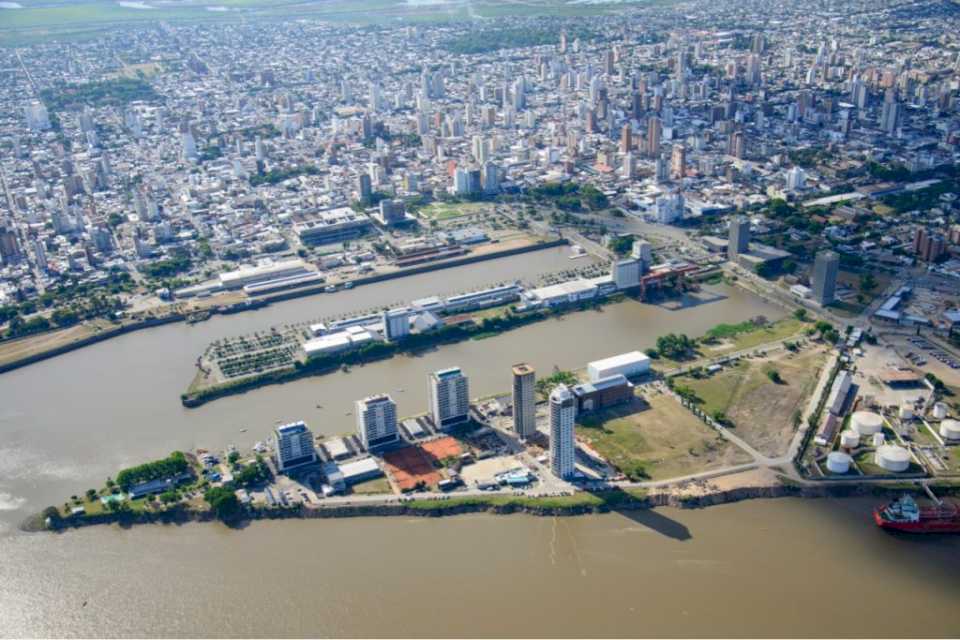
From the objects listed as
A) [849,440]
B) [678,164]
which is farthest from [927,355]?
[678,164]

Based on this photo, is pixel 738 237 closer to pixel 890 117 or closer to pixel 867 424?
pixel 867 424

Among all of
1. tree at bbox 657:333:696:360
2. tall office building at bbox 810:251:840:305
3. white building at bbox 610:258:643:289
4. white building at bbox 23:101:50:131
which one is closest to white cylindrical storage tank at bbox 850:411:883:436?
tree at bbox 657:333:696:360

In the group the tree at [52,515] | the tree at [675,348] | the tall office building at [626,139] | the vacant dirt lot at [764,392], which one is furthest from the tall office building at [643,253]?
the tree at [52,515]

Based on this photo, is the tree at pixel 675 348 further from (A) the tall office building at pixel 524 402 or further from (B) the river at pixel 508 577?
(B) the river at pixel 508 577

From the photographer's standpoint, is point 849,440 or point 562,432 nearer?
point 562,432

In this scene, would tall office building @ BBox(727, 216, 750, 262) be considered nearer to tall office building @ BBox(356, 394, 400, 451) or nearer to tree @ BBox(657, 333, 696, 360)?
tree @ BBox(657, 333, 696, 360)

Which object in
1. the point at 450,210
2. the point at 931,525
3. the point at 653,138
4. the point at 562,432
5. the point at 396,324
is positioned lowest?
the point at 931,525
